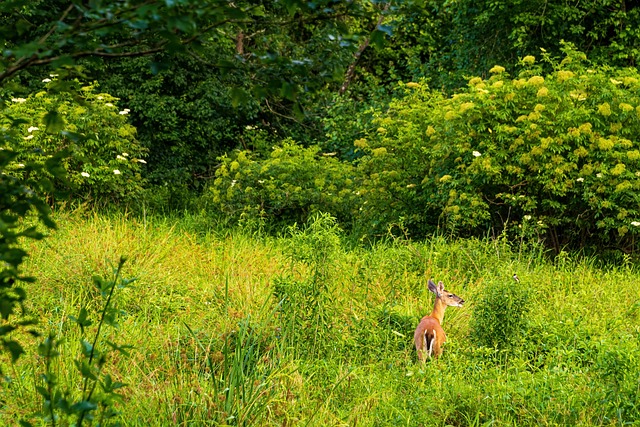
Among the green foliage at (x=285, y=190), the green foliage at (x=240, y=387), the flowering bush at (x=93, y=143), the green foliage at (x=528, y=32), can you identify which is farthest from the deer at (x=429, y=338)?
the green foliage at (x=528, y=32)

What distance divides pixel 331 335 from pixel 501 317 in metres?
1.13

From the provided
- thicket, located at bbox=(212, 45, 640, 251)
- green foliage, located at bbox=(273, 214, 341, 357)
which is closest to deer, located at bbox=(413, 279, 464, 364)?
green foliage, located at bbox=(273, 214, 341, 357)

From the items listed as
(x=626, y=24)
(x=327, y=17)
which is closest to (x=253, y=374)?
(x=327, y=17)

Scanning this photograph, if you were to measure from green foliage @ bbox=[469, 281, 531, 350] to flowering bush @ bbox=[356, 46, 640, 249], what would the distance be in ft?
10.1

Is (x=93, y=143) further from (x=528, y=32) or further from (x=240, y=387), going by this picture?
(x=240, y=387)

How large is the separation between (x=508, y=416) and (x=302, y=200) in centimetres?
742

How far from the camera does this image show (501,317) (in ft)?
20.8

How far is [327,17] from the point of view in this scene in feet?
8.90

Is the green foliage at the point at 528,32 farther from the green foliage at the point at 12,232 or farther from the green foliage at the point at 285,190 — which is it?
the green foliage at the point at 12,232

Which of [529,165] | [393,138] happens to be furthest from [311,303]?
[393,138]

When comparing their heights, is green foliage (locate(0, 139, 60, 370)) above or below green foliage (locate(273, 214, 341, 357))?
above

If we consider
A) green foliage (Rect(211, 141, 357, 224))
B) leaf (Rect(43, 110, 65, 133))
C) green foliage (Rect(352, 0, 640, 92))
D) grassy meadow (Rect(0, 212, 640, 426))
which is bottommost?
green foliage (Rect(211, 141, 357, 224))

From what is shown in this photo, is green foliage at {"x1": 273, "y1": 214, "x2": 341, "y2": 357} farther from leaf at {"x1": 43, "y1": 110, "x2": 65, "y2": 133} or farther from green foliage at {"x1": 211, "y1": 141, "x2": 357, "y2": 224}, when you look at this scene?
green foliage at {"x1": 211, "y1": 141, "x2": 357, "y2": 224}

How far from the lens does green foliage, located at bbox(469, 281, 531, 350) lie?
6.32 metres
